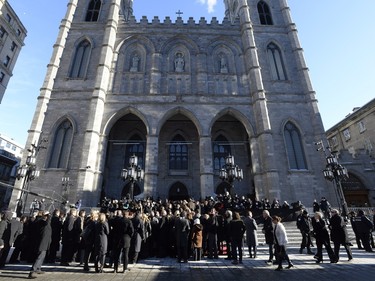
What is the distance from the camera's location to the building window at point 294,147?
741 inches

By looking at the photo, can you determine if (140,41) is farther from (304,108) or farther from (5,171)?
(5,171)

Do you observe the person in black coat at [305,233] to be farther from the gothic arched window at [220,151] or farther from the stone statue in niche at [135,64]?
the stone statue in niche at [135,64]

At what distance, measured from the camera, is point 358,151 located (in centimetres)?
2316

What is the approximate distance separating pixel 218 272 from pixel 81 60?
2270 centimetres

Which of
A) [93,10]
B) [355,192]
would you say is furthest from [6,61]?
[355,192]

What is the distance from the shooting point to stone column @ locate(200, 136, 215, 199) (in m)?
17.4

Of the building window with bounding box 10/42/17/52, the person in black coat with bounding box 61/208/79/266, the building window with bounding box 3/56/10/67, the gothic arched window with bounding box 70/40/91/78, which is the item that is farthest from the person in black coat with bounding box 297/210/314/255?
the building window with bounding box 10/42/17/52

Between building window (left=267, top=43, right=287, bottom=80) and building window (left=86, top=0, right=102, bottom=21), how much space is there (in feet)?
63.1

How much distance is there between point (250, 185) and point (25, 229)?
17.3 metres

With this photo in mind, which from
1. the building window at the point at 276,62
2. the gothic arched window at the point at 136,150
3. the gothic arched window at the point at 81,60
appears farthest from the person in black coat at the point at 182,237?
the building window at the point at 276,62

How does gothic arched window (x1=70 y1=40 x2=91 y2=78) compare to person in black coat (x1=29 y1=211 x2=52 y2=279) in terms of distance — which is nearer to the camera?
person in black coat (x1=29 y1=211 x2=52 y2=279)

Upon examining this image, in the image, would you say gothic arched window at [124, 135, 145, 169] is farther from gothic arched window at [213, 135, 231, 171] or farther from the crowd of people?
the crowd of people

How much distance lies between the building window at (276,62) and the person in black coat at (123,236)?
20475 mm

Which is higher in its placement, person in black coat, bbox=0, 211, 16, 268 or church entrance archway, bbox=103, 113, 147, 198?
church entrance archway, bbox=103, 113, 147, 198
